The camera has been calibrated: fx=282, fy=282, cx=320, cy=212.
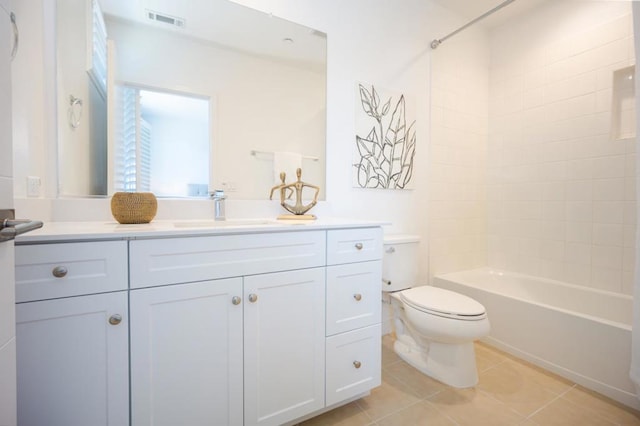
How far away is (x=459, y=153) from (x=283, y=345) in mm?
2189

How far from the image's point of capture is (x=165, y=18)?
4.52 ft

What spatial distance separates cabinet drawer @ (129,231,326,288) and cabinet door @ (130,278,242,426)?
1.5 inches

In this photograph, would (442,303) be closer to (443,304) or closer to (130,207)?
(443,304)

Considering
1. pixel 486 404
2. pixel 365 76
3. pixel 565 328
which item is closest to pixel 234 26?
pixel 365 76

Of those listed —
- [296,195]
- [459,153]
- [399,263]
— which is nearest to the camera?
[296,195]

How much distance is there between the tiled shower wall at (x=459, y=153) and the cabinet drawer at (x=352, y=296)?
3.76ft

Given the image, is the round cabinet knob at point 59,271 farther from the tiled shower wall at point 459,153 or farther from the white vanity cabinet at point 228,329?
the tiled shower wall at point 459,153

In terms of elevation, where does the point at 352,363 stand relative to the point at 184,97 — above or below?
below

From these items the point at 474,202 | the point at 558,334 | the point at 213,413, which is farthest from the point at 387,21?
the point at 213,413

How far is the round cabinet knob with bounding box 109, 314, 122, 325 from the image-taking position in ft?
2.79

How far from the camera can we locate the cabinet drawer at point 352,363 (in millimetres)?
1264

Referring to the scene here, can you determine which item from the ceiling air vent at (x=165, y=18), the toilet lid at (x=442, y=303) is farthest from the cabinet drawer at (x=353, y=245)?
the ceiling air vent at (x=165, y=18)

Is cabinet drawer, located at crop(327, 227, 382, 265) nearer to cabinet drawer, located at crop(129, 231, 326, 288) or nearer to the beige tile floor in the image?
cabinet drawer, located at crop(129, 231, 326, 288)

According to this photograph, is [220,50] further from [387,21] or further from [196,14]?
[387,21]
